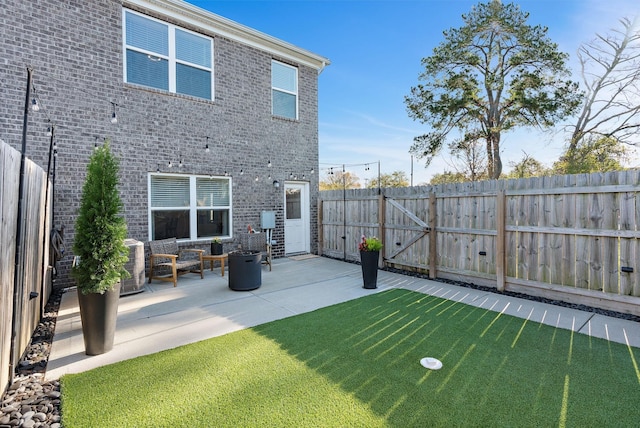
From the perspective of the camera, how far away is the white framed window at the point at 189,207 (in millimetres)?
7430

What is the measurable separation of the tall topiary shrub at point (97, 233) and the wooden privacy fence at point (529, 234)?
19.2 ft

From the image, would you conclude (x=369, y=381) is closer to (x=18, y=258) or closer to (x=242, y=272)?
(x=18, y=258)

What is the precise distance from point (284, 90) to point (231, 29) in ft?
6.92

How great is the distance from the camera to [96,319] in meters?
3.52

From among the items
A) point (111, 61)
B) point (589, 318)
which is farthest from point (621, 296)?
point (111, 61)

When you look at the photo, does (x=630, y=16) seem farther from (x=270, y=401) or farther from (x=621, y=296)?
(x=270, y=401)

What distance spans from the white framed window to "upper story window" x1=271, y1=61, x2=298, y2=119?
9.09 ft

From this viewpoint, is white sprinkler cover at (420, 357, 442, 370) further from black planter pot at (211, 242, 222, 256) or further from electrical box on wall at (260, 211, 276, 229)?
electrical box on wall at (260, 211, 276, 229)

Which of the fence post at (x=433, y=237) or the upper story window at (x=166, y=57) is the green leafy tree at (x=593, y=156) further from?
the upper story window at (x=166, y=57)

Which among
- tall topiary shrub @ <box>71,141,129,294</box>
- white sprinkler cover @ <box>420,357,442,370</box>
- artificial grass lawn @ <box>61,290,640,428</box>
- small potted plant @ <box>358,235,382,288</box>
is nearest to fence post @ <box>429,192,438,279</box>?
small potted plant @ <box>358,235,382,288</box>

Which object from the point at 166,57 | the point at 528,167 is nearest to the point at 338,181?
the point at 528,167

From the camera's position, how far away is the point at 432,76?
15.4 m

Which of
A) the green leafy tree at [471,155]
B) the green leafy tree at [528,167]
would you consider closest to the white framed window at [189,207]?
the green leafy tree at [471,155]

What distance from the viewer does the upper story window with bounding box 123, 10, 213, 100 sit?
703 cm
